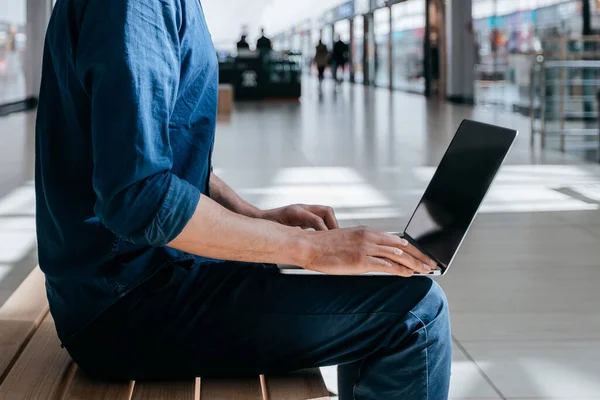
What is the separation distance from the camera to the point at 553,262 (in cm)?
459

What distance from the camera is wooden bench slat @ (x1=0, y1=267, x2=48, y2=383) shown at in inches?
72.7

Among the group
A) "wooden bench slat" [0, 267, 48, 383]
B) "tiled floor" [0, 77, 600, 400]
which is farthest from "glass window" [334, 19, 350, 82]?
"wooden bench slat" [0, 267, 48, 383]

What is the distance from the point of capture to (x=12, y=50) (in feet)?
58.5

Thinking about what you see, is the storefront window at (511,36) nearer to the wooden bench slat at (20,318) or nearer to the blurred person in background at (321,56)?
the blurred person in background at (321,56)

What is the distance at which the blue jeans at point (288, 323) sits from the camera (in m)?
1.53

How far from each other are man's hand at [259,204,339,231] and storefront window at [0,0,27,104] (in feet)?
50.1

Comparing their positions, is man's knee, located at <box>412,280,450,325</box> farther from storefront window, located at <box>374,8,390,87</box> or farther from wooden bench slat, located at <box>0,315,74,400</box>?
storefront window, located at <box>374,8,390,87</box>

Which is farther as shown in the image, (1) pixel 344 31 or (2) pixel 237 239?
(1) pixel 344 31

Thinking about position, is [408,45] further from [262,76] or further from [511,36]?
[511,36]

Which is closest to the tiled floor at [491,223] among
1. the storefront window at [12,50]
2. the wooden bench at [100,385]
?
the wooden bench at [100,385]

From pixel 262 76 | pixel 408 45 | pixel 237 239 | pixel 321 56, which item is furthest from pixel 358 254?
pixel 321 56

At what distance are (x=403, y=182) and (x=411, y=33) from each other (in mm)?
17537

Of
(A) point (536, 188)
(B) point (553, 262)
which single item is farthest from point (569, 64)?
(B) point (553, 262)

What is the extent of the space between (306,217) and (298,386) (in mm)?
393
